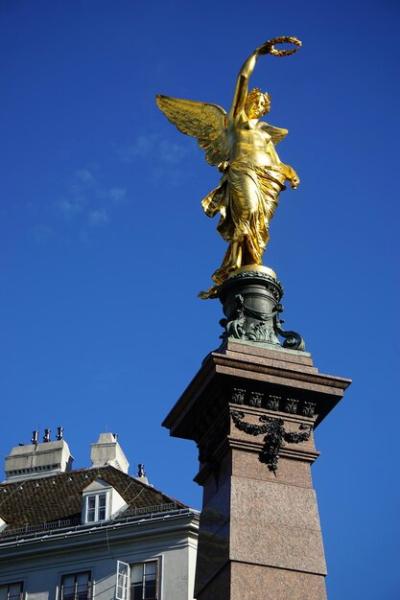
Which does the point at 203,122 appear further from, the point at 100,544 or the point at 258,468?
the point at 100,544

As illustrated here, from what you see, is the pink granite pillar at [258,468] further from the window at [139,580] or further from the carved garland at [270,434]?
the window at [139,580]

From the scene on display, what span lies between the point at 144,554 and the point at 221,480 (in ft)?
68.3

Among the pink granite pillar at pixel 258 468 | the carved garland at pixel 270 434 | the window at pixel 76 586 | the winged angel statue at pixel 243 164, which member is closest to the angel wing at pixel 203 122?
the winged angel statue at pixel 243 164

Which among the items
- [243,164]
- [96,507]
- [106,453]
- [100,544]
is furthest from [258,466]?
[106,453]

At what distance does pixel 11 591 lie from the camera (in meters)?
34.8

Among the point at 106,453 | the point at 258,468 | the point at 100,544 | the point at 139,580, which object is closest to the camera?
the point at 258,468

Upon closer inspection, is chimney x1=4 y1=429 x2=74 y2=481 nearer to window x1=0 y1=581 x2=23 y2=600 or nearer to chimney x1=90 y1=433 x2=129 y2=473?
chimney x1=90 y1=433 x2=129 y2=473

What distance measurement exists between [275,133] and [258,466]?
6262mm

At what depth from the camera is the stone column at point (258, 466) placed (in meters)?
12.6

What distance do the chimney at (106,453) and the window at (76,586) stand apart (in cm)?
843

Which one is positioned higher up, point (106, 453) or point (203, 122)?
point (106, 453)

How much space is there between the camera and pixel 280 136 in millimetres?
17516

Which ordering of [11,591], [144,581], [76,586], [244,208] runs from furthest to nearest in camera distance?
[11,591]
[76,586]
[144,581]
[244,208]

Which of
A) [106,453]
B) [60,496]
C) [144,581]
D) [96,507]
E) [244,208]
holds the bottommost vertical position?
[244,208]
